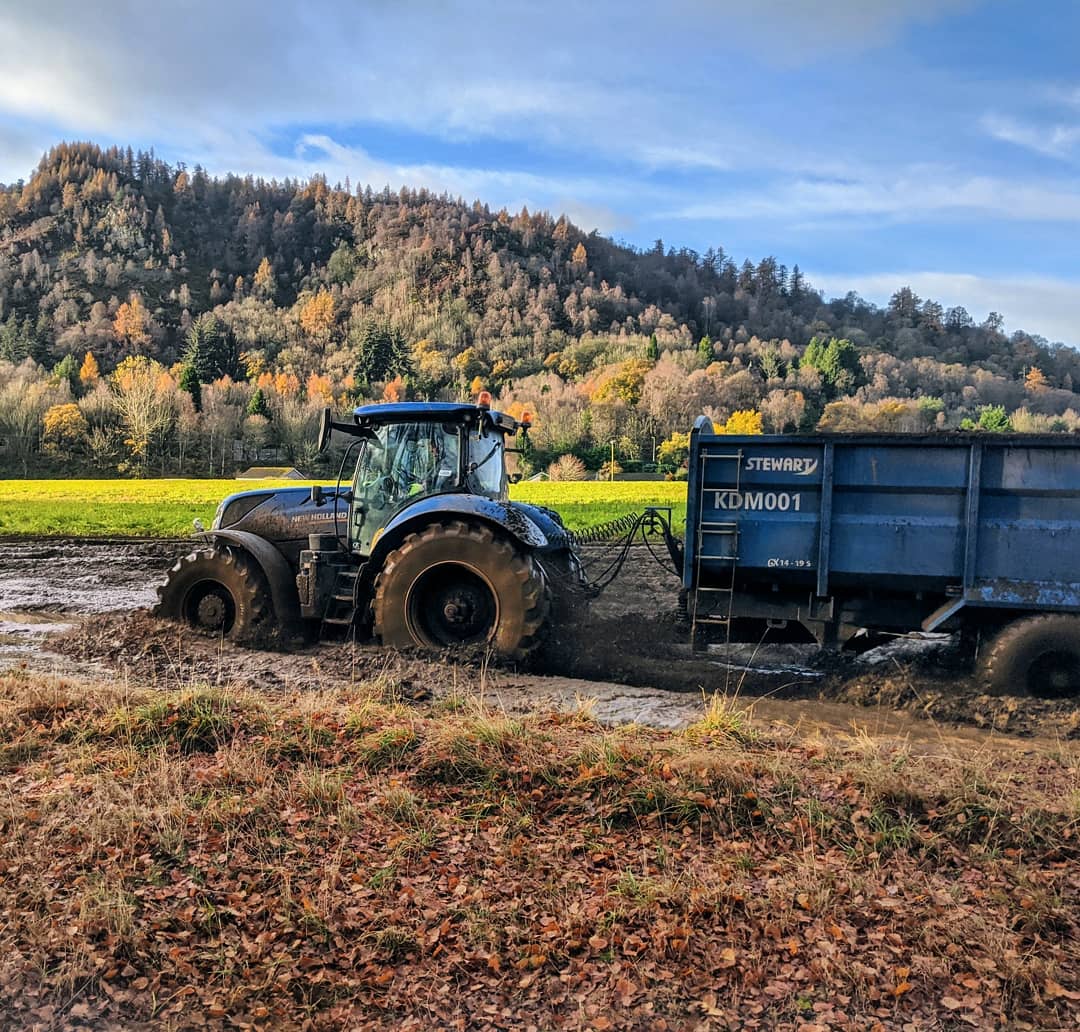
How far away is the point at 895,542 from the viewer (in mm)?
7727

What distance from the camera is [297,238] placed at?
174 metres

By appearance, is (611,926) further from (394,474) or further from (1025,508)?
(394,474)

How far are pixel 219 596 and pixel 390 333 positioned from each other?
379 ft

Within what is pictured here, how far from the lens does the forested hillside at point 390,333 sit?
65562 mm

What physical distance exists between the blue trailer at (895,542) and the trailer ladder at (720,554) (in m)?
0.01

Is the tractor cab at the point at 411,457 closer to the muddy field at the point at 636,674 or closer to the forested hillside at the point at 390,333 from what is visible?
the muddy field at the point at 636,674

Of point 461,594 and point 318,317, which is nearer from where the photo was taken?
point 461,594

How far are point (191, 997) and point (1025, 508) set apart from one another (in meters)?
6.82

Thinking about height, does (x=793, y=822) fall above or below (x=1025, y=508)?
below

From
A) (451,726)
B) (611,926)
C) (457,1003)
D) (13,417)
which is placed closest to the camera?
(457,1003)

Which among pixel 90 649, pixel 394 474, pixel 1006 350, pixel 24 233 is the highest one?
pixel 24 233

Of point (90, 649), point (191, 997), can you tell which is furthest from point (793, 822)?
point (90, 649)

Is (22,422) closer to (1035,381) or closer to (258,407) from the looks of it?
(258,407)

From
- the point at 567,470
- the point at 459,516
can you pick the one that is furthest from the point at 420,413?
the point at 567,470
